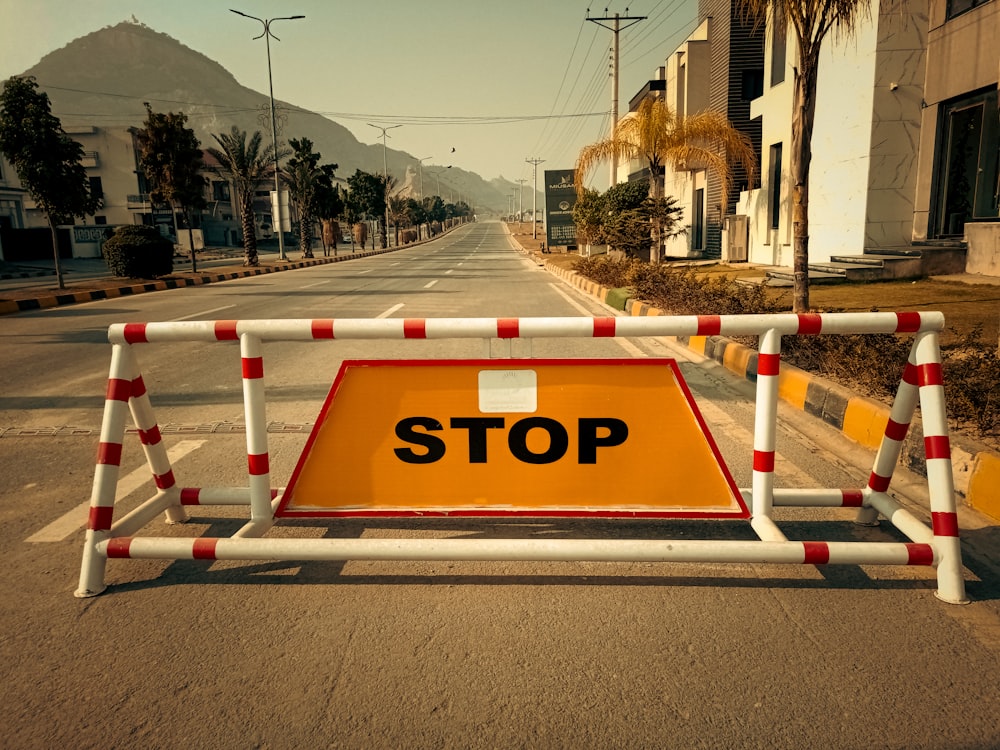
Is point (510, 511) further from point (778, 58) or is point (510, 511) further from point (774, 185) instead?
point (778, 58)

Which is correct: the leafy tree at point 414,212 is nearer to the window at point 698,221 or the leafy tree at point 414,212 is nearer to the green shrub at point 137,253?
the window at point 698,221

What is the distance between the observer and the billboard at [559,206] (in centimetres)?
3738

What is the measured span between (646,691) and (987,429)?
11.3 ft

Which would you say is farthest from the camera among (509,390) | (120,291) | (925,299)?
(120,291)

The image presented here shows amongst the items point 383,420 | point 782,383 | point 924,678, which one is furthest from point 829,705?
point 782,383

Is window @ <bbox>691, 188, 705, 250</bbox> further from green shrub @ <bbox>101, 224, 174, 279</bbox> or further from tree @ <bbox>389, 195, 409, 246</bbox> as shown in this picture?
tree @ <bbox>389, 195, 409, 246</bbox>

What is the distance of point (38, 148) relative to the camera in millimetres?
17688

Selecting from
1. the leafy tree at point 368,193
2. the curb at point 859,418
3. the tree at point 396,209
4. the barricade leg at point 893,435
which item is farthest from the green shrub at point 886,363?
the tree at point 396,209

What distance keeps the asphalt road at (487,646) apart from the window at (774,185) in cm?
1822

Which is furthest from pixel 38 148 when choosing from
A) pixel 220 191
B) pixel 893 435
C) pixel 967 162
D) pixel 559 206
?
pixel 220 191

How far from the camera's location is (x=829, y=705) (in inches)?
89.0

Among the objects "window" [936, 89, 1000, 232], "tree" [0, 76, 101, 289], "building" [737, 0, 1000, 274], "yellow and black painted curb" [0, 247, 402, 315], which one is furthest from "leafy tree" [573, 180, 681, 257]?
"tree" [0, 76, 101, 289]

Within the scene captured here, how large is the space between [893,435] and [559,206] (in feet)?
116

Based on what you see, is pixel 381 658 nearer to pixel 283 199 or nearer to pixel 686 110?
pixel 686 110
